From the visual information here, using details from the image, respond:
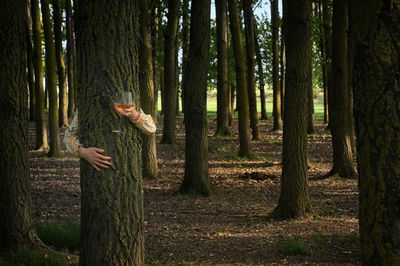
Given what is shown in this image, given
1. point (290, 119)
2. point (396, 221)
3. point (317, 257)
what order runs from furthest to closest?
point (290, 119) → point (317, 257) → point (396, 221)

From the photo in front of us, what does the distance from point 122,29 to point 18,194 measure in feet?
9.32

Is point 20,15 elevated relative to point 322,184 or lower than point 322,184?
elevated

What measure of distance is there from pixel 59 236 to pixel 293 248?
3583mm

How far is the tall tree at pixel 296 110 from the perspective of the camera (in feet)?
24.6

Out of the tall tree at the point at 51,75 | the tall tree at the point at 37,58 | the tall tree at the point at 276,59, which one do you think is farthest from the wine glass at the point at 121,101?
the tall tree at the point at 276,59

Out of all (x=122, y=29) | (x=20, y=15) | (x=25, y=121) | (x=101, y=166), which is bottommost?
(x=101, y=166)

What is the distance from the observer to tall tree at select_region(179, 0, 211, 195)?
9.74 meters

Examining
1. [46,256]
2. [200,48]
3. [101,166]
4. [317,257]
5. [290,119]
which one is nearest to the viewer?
[101,166]

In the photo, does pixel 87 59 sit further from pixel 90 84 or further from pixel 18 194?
pixel 18 194

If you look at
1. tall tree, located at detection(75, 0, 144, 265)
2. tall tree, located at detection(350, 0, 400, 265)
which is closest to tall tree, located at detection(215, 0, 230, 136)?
tall tree, located at detection(75, 0, 144, 265)

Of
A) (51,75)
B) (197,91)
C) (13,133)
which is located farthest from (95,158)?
(51,75)

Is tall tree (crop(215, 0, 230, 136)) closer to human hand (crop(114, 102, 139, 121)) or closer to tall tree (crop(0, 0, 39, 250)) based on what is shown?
tall tree (crop(0, 0, 39, 250))

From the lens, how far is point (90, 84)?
4137mm

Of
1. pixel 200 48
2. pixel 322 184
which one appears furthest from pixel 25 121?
pixel 322 184
